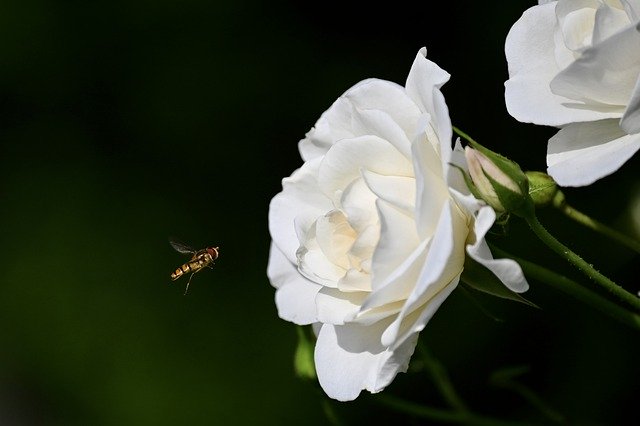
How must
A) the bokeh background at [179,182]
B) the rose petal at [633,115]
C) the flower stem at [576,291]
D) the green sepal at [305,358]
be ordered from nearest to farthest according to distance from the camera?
1. the rose petal at [633,115]
2. the flower stem at [576,291]
3. the green sepal at [305,358]
4. the bokeh background at [179,182]

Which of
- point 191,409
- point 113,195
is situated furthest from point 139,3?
point 191,409

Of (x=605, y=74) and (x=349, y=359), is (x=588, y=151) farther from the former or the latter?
(x=349, y=359)

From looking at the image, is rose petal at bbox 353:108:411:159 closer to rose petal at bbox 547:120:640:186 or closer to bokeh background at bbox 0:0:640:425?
rose petal at bbox 547:120:640:186

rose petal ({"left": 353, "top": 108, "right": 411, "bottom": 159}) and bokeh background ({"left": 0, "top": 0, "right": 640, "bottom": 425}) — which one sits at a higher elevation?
rose petal ({"left": 353, "top": 108, "right": 411, "bottom": 159})

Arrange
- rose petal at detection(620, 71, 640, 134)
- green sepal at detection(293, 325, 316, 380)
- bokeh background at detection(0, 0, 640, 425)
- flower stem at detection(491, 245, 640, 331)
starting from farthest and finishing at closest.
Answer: bokeh background at detection(0, 0, 640, 425) → green sepal at detection(293, 325, 316, 380) → flower stem at detection(491, 245, 640, 331) → rose petal at detection(620, 71, 640, 134)

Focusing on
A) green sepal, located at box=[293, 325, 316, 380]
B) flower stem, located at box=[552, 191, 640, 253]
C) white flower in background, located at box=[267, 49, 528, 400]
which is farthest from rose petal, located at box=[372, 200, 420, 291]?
green sepal, located at box=[293, 325, 316, 380]

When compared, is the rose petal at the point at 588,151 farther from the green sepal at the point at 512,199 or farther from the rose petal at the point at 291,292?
the rose petal at the point at 291,292

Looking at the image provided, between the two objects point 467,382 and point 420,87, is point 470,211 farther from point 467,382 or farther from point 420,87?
point 467,382

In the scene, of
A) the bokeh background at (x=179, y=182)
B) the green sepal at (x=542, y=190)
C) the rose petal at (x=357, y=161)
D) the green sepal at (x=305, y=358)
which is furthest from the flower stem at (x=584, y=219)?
the bokeh background at (x=179, y=182)
